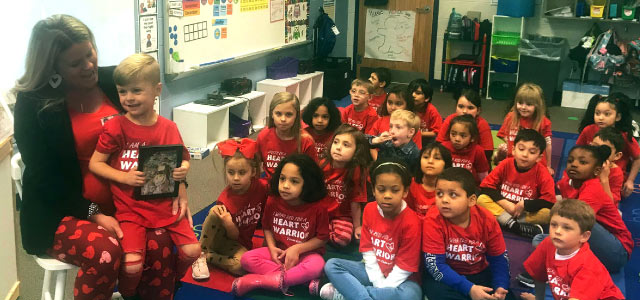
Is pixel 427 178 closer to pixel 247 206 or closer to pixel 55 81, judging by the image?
pixel 247 206

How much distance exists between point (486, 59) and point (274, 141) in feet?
17.6

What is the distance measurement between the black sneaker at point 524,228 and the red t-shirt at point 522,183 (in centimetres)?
15

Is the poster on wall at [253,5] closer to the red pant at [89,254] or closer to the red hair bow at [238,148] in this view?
the red hair bow at [238,148]

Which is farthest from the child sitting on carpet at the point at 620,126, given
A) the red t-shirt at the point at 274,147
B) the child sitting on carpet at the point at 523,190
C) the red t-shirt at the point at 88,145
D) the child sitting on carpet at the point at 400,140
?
the red t-shirt at the point at 88,145

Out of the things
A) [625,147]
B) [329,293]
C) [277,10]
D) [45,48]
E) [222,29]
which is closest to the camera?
[45,48]

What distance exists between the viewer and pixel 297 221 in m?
3.26

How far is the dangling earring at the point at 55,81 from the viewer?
229cm

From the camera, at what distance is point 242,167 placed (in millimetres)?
3322

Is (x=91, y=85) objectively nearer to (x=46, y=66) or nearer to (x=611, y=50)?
(x=46, y=66)

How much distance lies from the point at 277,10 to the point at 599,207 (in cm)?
472

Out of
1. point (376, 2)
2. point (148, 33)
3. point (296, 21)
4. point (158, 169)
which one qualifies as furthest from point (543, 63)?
point (158, 169)

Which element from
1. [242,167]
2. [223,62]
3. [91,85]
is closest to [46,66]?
[91,85]

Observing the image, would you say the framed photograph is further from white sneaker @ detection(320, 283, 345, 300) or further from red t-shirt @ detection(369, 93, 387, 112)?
red t-shirt @ detection(369, 93, 387, 112)

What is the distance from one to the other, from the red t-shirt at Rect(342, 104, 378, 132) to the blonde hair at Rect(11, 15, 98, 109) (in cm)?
291
